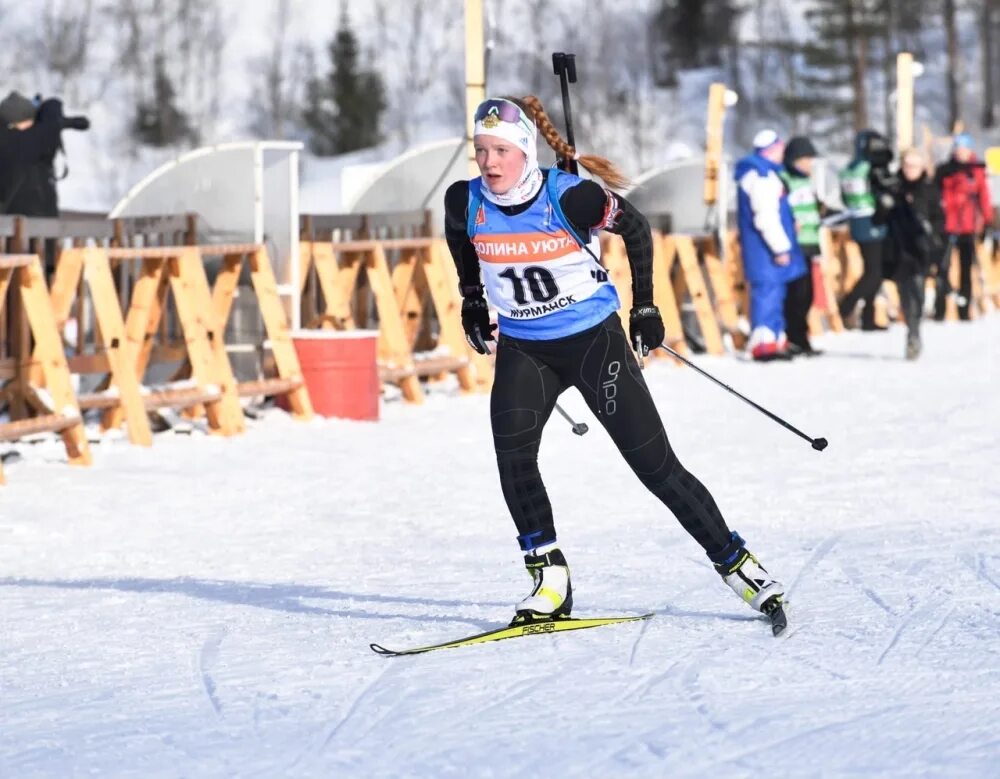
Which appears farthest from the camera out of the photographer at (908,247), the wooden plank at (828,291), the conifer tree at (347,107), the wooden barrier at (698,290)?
the conifer tree at (347,107)

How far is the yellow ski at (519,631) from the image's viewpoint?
510 cm

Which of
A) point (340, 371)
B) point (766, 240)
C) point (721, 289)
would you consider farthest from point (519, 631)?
point (721, 289)

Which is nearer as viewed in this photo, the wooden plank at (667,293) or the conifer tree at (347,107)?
the wooden plank at (667,293)

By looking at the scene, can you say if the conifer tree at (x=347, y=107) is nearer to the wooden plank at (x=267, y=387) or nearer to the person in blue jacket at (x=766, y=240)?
the person in blue jacket at (x=766, y=240)

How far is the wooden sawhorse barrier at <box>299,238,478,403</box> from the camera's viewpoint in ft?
38.7

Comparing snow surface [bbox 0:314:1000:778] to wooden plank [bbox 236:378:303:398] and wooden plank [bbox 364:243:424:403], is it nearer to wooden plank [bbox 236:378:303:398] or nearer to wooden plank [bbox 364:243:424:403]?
wooden plank [bbox 236:378:303:398]

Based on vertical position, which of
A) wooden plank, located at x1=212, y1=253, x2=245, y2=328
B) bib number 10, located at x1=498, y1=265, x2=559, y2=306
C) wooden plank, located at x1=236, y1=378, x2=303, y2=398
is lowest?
wooden plank, located at x1=236, y1=378, x2=303, y2=398

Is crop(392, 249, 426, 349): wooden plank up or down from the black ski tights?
down

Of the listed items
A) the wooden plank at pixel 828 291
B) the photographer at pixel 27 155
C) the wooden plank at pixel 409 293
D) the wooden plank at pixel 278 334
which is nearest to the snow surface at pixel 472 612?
the wooden plank at pixel 278 334

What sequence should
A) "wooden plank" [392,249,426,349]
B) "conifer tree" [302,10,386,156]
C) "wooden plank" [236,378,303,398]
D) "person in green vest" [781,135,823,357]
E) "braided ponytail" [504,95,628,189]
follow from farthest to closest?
"conifer tree" [302,10,386,156] → "person in green vest" [781,135,823,357] → "wooden plank" [392,249,426,349] → "wooden plank" [236,378,303,398] → "braided ponytail" [504,95,628,189]

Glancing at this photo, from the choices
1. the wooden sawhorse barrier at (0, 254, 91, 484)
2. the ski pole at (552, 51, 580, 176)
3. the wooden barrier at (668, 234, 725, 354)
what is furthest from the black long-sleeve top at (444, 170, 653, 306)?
the wooden barrier at (668, 234, 725, 354)

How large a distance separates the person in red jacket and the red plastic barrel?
9.03 meters

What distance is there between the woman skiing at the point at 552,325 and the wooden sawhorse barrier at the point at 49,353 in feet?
13.6

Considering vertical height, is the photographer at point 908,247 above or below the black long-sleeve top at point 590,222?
below
